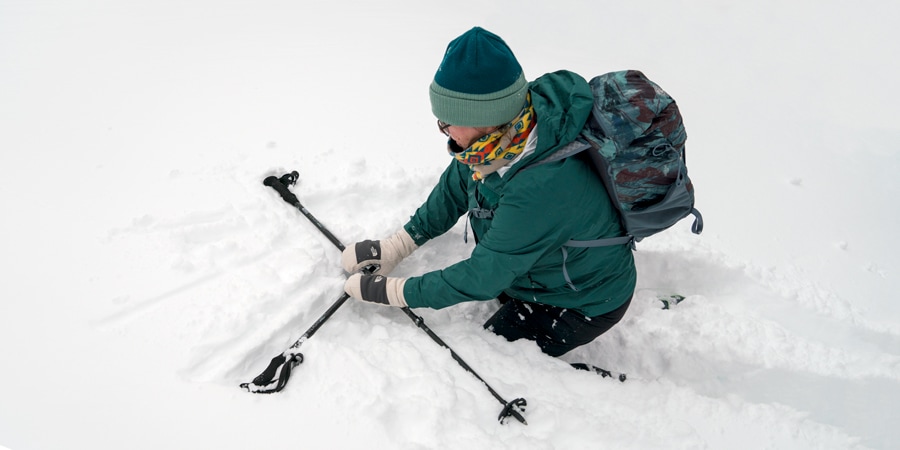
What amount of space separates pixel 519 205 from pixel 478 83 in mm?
539

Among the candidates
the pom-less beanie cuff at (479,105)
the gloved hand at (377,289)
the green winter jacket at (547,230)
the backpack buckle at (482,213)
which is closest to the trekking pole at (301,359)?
the gloved hand at (377,289)

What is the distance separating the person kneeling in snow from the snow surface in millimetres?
350

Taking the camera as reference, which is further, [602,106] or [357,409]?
[357,409]

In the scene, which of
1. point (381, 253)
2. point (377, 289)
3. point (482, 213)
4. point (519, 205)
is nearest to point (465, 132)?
point (519, 205)

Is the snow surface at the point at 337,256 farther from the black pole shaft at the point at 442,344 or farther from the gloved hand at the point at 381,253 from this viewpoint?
the gloved hand at the point at 381,253

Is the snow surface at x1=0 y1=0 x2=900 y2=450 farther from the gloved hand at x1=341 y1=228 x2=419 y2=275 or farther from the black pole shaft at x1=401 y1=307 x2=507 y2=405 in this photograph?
the gloved hand at x1=341 y1=228 x2=419 y2=275

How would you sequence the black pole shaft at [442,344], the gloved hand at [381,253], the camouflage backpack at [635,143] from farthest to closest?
the gloved hand at [381,253]
the black pole shaft at [442,344]
the camouflage backpack at [635,143]

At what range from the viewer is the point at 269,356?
8.66 ft

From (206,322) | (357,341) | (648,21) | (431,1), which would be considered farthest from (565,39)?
(206,322)

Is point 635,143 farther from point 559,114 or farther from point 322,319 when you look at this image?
point 322,319

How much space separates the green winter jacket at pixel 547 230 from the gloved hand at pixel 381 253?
47 centimetres

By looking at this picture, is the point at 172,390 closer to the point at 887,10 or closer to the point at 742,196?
the point at 742,196

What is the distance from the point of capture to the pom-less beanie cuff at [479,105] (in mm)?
1963

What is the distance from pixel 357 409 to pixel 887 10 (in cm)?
818
